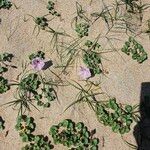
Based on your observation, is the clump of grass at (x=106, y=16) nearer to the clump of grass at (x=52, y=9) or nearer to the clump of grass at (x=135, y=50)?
the clump of grass at (x=135, y=50)

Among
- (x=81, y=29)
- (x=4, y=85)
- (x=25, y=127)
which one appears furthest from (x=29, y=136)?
(x=81, y=29)

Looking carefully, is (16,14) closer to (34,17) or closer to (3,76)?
(34,17)

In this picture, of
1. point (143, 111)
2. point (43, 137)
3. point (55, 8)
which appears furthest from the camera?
point (55, 8)

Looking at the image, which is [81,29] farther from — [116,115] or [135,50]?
[116,115]

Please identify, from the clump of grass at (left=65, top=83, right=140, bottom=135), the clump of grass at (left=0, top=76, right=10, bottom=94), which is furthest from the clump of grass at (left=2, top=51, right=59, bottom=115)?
the clump of grass at (left=65, top=83, right=140, bottom=135)

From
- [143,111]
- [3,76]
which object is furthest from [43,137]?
[143,111]

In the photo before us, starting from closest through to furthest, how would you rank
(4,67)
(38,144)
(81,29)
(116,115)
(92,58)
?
(38,144), (116,115), (4,67), (92,58), (81,29)

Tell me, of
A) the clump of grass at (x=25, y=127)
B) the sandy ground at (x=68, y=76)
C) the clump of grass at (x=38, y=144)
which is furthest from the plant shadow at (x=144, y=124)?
the clump of grass at (x=25, y=127)
